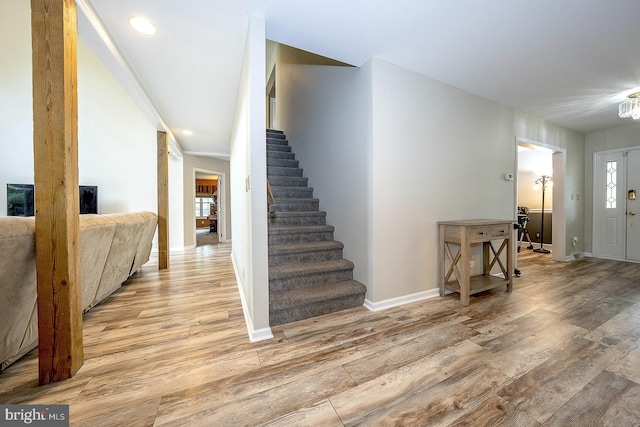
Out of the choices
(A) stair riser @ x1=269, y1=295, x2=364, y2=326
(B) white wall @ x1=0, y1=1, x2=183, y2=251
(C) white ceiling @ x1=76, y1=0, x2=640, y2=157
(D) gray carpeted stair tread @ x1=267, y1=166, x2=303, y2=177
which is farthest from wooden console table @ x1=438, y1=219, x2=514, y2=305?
(B) white wall @ x1=0, y1=1, x2=183, y2=251

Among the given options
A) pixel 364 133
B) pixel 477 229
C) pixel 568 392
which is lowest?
pixel 568 392

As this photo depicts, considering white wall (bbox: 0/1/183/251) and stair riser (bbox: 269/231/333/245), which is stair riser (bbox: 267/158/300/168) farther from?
white wall (bbox: 0/1/183/251)

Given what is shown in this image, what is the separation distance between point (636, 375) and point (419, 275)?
1.42 metres

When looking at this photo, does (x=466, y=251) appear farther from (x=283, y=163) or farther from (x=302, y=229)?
(x=283, y=163)

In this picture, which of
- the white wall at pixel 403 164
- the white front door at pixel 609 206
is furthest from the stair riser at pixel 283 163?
the white front door at pixel 609 206

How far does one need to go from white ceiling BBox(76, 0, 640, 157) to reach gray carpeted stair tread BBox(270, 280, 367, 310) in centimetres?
222

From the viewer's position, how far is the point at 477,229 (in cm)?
245

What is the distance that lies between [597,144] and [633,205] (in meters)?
1.23

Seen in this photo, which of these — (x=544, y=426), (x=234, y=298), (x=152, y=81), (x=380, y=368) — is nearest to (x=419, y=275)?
(x=380, y=368)

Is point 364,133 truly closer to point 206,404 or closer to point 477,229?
point 477,229

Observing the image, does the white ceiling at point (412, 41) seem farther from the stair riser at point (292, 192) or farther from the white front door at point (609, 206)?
the white front door at point (609, 206)

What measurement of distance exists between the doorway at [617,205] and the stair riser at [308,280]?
541 cm

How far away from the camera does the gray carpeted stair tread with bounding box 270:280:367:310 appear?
2.06 m

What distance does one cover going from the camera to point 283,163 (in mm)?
4285
